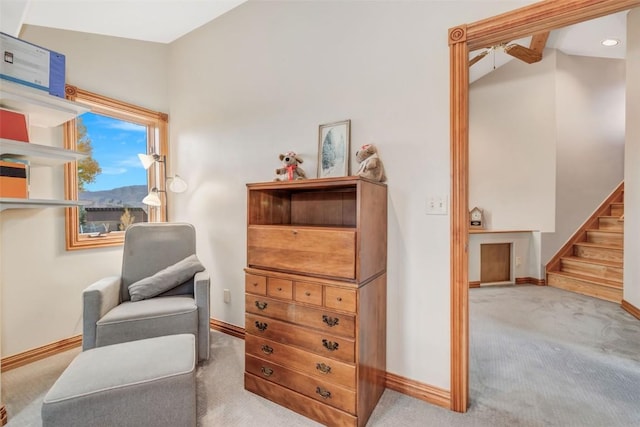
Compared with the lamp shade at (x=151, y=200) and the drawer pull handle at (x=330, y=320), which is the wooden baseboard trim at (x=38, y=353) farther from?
the drawer pull handle at (x=330, y=320)

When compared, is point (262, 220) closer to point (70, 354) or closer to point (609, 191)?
point (70, 354)

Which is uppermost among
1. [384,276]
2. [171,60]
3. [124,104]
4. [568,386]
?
[171,60]

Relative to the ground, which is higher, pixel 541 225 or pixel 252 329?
pixel 541 225

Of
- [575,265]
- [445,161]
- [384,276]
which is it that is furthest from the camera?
[575,265]

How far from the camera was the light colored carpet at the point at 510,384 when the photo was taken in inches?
62.1

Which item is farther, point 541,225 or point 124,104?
point 541,225

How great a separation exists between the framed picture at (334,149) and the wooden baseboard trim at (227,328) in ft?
→ 5.34

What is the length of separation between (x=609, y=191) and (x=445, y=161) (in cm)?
492

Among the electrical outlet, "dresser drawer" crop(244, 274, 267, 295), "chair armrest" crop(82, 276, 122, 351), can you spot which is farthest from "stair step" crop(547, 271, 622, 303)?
"chair armrest" crop(82, 276, 122, 351)

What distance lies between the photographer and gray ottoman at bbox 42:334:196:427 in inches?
45.5

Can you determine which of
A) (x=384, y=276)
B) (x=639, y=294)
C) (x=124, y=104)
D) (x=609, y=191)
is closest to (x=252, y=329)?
(x=384, y=276)

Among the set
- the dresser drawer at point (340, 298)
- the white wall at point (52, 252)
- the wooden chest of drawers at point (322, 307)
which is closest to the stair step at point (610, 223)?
the wooden chest of drawers at point (322, 307)

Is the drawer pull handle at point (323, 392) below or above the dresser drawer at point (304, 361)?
below

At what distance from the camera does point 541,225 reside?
4379mm
